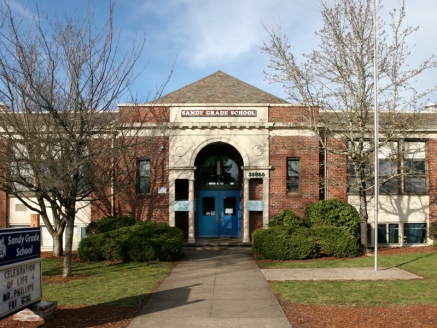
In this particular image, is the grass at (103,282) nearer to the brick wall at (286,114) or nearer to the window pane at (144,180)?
the window pane at (144,180)

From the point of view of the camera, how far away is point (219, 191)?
66.0ft

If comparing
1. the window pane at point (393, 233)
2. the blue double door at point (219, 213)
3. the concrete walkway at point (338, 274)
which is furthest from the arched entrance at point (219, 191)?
the concrete walkway at point (338, 274)

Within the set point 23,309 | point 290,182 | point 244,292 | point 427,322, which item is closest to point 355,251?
point 290,182

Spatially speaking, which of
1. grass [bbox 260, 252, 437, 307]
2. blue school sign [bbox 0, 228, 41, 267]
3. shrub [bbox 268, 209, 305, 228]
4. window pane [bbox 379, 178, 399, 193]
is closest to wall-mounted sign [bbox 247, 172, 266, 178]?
shrub [bbox 268, 209, 305, 228]

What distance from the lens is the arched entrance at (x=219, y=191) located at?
19812mm

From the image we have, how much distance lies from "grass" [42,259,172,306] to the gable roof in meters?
7.65

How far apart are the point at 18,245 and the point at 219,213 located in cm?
1387

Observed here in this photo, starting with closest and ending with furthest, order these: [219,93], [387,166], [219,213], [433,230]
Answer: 1. [433,230]
2. [387,166]
3. [219,93]
4. [219,213]

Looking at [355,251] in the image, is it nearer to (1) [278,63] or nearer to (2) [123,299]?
(1) [278,63]

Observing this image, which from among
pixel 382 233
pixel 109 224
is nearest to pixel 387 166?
pixel 382 233

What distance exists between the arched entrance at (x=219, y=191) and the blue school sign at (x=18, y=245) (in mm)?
12751

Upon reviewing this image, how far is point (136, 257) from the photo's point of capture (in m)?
13.6

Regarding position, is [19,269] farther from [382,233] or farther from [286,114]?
[382,233]

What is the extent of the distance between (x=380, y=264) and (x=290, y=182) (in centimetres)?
607
